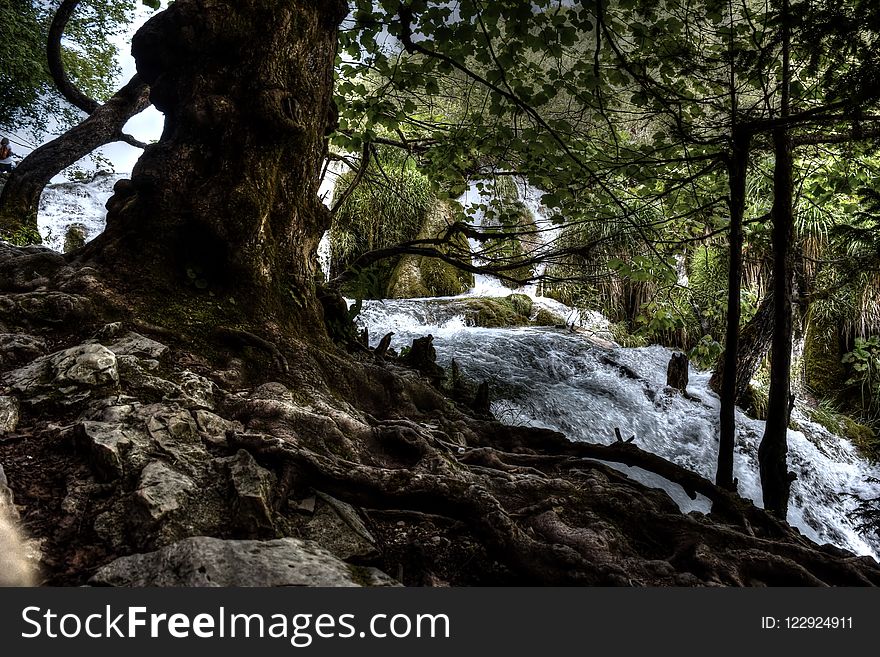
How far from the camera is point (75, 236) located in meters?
11.2

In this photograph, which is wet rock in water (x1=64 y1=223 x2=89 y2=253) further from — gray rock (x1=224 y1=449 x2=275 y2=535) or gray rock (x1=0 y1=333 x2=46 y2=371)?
gray rock (x1=224 y1=449 x2=275 y2=535)

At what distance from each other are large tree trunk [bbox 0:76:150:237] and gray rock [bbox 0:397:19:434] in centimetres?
542

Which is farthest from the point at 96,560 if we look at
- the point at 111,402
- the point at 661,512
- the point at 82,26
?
the point at 82,26

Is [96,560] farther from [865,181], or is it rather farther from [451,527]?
[865,181]

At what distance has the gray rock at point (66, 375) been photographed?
188 cm

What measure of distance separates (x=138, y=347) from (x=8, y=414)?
597 mm

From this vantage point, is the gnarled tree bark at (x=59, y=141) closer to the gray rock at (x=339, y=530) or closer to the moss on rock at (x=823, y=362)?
the gray rock at (x=339, y=530)

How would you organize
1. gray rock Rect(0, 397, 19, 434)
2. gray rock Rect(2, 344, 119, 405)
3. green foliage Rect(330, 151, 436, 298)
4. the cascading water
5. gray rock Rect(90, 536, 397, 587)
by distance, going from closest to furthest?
gray rock Rect(90, 536, 397, 587) → gray rock Rect(0, 397, 19, 434) → gray rock Rect(2, 344, 119, 405) → the cascading water → green foliage Rect(330, 151, 436, 298)

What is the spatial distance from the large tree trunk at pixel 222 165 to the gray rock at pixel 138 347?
0.31m

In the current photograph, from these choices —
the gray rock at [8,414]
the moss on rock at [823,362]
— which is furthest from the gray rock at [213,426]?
the moss on rock at [823,362]

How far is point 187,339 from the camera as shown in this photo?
2.49 metres

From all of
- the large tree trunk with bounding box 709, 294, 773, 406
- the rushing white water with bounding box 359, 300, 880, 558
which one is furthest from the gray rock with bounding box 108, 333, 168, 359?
the large tree trunk with bounding box 709, 294, 773, 406

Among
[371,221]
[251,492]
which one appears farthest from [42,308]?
[371,221]

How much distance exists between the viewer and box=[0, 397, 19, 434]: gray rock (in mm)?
1690
